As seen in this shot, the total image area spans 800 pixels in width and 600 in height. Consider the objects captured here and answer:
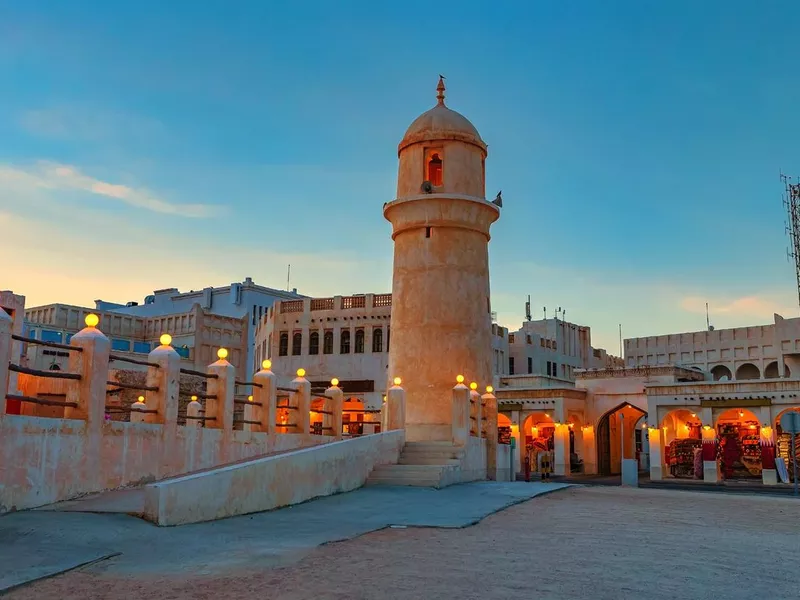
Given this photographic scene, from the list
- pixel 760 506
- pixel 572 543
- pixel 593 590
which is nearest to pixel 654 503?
pixel 760 506

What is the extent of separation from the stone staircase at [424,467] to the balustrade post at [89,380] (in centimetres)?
635

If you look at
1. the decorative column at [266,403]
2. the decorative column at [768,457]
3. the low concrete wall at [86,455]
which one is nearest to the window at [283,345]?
the decorative column at [768,457]

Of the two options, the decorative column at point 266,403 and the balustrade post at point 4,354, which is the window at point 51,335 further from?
the balustrade post at point 4,354

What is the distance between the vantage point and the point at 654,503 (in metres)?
13.6

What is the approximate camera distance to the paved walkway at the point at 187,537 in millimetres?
6723

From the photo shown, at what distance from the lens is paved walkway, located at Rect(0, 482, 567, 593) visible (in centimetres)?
672

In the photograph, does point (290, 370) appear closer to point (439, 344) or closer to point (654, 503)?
point (439, 344)

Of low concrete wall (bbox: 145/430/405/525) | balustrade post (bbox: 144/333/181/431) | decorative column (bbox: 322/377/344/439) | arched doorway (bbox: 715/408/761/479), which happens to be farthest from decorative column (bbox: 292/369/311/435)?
arched doorway (bbox: 715/408/761/479)

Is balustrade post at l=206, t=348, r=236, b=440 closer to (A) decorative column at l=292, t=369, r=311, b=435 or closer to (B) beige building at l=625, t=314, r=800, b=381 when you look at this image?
(A) decorative column at l=292, t=369, r=311, b=435

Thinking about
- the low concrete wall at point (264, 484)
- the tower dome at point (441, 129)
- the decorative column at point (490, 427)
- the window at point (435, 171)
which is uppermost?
the tower dome at point (441, 129)

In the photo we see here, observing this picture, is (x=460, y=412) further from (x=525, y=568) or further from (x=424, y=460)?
(x=525, y=568)

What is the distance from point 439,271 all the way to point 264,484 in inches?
447

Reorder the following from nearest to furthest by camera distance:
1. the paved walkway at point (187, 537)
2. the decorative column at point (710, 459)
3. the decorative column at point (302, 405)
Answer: the paved walkway at point (187, 537)
the decorative column at point (302, 405)
the decorative column at point (710, 459)

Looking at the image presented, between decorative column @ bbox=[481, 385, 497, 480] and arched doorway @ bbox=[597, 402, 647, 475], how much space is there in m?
22.5
